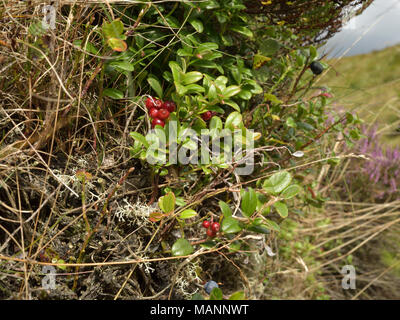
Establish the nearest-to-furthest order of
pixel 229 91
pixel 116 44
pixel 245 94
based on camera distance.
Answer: pixel 116 44
pixel 229 91
pixel 245 94

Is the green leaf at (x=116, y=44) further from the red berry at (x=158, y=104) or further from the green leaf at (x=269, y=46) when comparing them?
the green leaf at (x=269, y=46)

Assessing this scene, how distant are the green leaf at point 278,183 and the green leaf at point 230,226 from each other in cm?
15

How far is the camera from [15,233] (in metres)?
1.06

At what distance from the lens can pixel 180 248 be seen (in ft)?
3.52

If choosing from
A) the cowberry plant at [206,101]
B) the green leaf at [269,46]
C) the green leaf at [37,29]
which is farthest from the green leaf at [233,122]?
the green leaf at [37,29]

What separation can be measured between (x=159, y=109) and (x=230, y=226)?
0.46 metres

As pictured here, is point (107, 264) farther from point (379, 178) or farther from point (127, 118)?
point (379, 178)

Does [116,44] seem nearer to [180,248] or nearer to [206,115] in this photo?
[206,115]

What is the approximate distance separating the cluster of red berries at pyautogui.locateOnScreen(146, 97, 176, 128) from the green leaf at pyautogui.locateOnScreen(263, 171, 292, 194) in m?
0.40

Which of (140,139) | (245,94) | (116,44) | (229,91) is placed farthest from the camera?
(245,94)

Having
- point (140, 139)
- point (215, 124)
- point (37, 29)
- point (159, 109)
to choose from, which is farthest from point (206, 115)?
point (37, 29)

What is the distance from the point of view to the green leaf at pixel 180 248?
3.50ft

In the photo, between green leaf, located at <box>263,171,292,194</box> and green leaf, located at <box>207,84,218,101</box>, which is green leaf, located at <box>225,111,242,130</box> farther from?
green leaf, located at <box>263,171,292,194</box>

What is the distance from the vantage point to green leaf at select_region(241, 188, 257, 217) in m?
1.07
